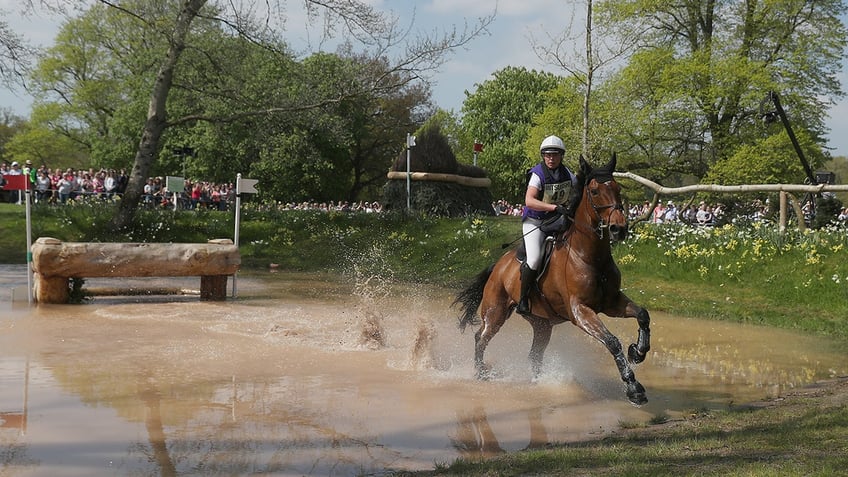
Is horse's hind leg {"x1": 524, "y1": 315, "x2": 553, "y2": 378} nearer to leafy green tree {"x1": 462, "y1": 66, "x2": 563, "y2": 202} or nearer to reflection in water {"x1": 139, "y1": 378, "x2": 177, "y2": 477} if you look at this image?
reflection in water {"x1": 139, "y1": 378, "x2": 177, "y2": 477}

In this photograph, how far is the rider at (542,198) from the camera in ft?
27.5

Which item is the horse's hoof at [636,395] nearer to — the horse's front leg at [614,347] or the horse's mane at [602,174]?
the horse's front leg at [614,347]

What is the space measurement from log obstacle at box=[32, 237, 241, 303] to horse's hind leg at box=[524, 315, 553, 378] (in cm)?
747

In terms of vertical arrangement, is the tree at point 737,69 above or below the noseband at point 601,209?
above

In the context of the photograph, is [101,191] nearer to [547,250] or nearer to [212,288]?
[212,288]

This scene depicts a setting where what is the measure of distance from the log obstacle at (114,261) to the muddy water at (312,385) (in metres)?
0.56

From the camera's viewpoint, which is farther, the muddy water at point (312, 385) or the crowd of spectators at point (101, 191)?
the crowd of spectators at point (101, 191)

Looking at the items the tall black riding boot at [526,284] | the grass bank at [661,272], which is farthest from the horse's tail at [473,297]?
the grass bank at [661,272]

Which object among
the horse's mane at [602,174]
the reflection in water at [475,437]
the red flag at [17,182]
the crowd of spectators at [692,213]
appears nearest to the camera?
the reflection in water at [475,437]

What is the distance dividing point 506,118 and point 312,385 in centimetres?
6080

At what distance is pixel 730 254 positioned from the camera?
16.8 meters

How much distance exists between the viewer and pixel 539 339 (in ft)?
30.5

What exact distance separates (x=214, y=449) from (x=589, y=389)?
13.9 ft

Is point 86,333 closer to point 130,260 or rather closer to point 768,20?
point 130,260
